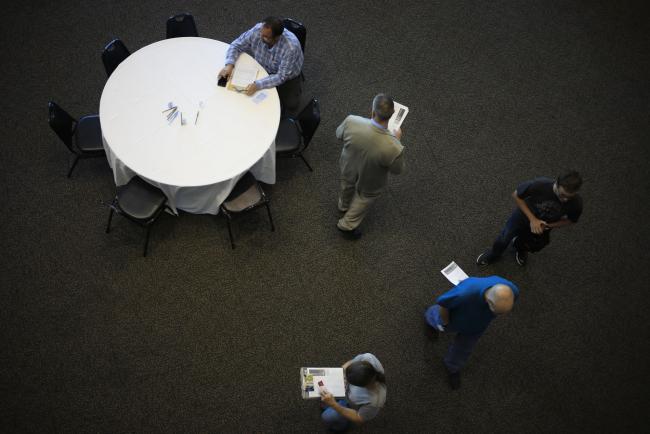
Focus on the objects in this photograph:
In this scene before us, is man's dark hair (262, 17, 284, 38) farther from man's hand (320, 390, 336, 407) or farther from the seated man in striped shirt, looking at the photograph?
man's hand (320, 390, 336, 407)

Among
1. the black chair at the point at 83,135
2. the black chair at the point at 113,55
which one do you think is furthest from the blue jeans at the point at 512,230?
the black chair at the point at 113,55

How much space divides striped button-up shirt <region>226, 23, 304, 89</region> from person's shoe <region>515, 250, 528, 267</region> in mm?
2691

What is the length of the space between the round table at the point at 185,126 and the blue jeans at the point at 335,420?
74.0 inches

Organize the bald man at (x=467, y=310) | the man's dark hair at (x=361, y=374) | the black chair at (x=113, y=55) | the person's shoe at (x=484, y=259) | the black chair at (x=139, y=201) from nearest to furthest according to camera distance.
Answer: the man's dark hair at (x=361, y=374) → the bald man at (x=467, y=310) → the black chair at (x=139, y=201) → the black chair at (x=113, y=55) → the person's shoe at (x=484, y=259)

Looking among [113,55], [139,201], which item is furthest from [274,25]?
[139,201]

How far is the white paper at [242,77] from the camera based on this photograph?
4.06 metres

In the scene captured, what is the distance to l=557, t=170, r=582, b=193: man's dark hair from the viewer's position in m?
3.15

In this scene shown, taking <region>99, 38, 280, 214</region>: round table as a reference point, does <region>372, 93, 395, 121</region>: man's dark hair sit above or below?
above

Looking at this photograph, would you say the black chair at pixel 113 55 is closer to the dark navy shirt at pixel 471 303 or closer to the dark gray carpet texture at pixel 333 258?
the dark gray carpet texture at pixel 333 258

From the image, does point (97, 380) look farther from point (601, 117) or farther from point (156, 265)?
point (601, 117)

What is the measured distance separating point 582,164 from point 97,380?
516 centimetres

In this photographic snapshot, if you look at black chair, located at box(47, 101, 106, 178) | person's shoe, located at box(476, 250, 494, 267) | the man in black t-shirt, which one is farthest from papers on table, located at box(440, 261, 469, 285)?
black chair, located at box(47, 101, 106, 178)

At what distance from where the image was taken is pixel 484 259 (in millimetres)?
4312

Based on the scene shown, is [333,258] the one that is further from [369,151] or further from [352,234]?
[369,151]
